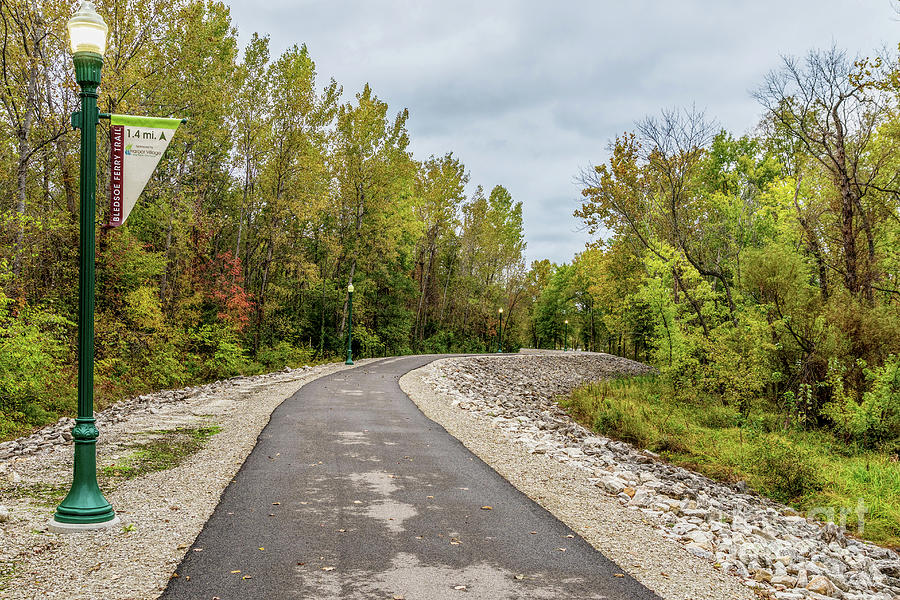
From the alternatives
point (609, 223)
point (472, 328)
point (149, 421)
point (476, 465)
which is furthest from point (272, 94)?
point (472, 328)

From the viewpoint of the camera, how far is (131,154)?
6.02 m

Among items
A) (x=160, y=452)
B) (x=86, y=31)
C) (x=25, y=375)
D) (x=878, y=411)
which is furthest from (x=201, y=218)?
(x=878, y=411)

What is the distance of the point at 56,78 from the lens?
1850 centimetres

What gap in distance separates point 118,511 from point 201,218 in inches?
840

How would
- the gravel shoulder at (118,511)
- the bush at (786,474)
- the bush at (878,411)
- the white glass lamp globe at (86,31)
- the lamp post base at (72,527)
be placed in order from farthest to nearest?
the bush at (878,411)
the bush at (786,474)
the white glass lamp globe at (86,31)
the lamp post base at (72,527)
the gravel shoulder at (118,511)

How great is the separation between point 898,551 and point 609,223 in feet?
65.8

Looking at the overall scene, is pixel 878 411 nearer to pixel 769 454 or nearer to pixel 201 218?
pixel 769 454

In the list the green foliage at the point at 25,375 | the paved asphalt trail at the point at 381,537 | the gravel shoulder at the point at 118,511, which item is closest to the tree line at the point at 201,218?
the green foliage at the point at 25,375

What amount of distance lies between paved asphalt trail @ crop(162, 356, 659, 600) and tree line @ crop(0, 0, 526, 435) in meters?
8.73

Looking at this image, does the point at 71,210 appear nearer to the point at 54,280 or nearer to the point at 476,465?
the point at 54,280

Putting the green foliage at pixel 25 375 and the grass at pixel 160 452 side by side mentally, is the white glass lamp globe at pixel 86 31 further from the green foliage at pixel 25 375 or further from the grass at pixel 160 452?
the green foliage at pixel 25 375

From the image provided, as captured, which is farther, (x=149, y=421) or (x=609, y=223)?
(x=609, y=223)

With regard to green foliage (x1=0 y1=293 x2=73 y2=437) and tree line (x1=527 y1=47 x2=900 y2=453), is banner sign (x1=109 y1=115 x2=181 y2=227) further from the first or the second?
tree line (x1=527 y1=47 x2=900 y2=453)

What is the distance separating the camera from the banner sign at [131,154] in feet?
19.6
